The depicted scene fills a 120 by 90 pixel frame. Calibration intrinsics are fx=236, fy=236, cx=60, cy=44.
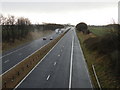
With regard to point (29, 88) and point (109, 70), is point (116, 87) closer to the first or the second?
point (109, 70)

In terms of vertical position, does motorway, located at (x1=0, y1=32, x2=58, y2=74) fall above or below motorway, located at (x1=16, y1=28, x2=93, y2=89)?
above

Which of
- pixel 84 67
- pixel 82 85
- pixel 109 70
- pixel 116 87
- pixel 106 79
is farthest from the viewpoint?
pixel 84 67

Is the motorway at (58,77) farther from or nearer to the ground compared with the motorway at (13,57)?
nearer to the ground

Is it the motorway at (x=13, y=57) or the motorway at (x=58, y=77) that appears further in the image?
the motorway at (x=13, y=57)

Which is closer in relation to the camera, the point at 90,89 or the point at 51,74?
the point at 90,89

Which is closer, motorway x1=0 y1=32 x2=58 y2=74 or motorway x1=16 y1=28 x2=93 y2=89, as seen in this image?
motorway x1=16 y1=28 x2=93 y2=89

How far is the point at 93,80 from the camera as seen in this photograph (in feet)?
78.9

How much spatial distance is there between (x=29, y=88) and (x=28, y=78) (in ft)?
13.0

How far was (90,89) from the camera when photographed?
20.9 m

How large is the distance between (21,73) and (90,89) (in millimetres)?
10045

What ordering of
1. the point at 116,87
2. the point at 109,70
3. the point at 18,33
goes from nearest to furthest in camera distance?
the point at 116,87
the point at 109,70
the point at 18,33

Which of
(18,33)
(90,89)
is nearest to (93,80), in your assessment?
(90,89)

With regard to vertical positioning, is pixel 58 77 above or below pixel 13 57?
below

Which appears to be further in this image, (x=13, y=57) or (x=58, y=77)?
(x=13, y=57)
